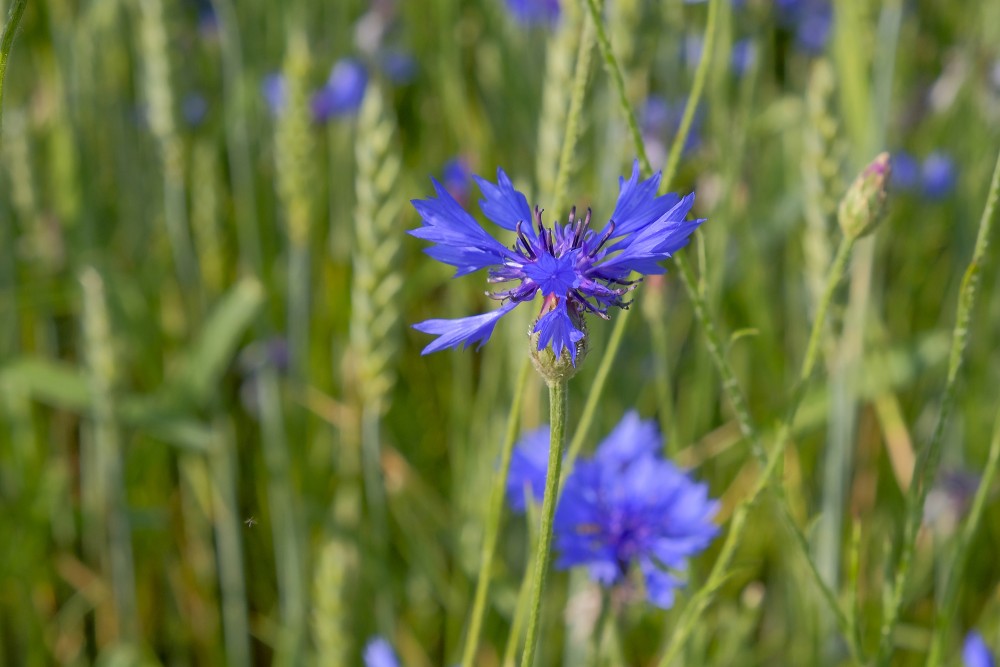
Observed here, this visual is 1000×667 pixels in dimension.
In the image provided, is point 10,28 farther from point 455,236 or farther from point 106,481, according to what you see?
point 106,481

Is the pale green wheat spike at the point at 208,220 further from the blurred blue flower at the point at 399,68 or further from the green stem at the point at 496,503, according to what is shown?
the green stem at the point at 496,503

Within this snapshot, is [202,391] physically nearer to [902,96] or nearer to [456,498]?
[456,498]

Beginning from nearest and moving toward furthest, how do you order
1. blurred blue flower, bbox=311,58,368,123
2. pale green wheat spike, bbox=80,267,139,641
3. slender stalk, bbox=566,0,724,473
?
slender stalk, bbox=566,0,724,473
pale green wheat spike, bbox=80,267,139,641
blurred blue flower, bbox=311,58,368,123

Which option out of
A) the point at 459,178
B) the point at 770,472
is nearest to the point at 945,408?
the point at 770,472

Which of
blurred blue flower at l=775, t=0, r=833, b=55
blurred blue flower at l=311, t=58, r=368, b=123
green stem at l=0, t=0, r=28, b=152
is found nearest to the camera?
green stem at l=0, t=0, r=28, b=152

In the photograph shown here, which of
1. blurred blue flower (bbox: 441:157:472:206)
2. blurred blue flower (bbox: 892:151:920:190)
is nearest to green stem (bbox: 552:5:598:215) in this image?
blurred blue flower (bbox: 441:157:472:206)

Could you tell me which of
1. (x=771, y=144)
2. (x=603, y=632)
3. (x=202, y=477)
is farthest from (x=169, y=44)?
(x=771, y=144)

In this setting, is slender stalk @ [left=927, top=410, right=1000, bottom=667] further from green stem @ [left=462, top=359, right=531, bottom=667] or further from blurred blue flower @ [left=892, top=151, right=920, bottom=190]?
blurred blue flower @ [left=892, top=151, right=920, bottom=190]
